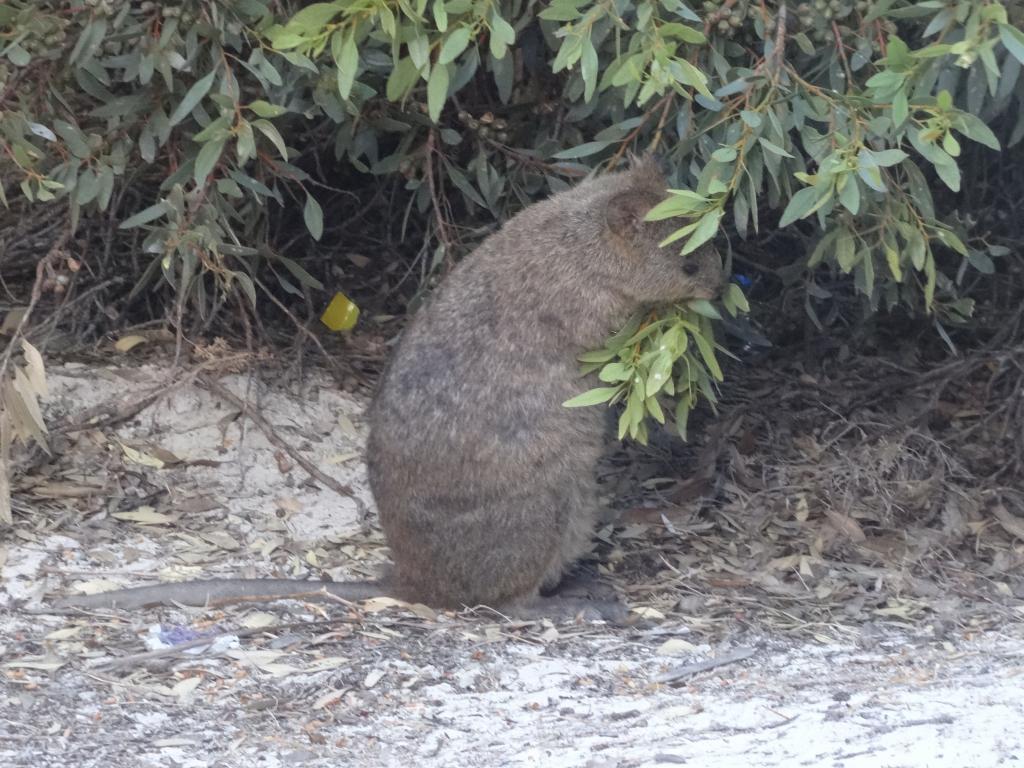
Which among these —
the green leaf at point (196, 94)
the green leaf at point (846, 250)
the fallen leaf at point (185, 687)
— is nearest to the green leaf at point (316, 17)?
the green leaf at point (196, 94)

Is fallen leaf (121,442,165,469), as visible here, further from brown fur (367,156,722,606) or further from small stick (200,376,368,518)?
brown fur (367,156,722,606)

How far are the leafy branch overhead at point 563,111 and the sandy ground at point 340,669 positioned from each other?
2.69ft

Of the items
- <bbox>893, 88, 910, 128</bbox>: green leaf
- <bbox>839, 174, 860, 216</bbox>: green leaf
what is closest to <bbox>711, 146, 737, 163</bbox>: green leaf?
<bbox>839, 174, 860, 216</bbox>: green leaf

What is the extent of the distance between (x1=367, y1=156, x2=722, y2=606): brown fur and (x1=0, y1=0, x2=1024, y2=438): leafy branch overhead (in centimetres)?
20

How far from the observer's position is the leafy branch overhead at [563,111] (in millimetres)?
3844

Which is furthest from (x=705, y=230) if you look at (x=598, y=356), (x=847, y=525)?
(x=847, y=525)

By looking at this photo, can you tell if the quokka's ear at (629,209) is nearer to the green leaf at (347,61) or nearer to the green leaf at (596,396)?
the green leaf at (596,396)

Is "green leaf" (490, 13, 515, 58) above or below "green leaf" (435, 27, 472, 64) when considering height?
above

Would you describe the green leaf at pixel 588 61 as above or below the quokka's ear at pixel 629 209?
above

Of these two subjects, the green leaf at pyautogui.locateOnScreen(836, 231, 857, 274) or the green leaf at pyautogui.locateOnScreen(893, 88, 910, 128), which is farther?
the green leaf at pyautogui.locateOnScreen(836, 231, 857, 274)

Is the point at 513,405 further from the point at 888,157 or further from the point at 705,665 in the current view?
the point at 888,157

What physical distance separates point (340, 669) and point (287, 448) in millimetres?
1637

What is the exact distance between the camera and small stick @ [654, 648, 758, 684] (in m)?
4.18

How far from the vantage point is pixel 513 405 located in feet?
15.7
